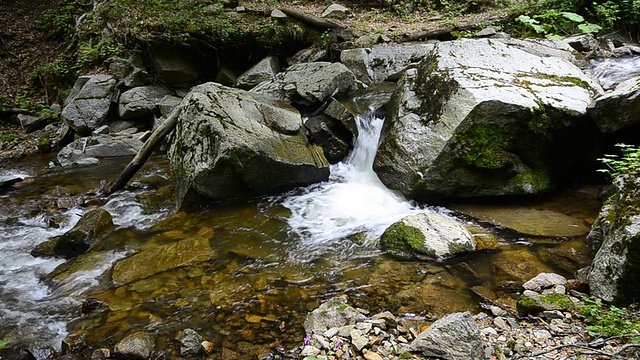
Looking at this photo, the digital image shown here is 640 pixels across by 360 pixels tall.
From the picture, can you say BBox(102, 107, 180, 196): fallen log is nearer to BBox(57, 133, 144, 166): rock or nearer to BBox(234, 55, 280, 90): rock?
BBox(57, 133, 144, 166): rock

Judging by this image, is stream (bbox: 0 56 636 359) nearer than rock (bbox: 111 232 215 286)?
Yes

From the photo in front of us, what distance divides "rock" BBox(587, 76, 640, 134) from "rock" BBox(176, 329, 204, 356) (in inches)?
227

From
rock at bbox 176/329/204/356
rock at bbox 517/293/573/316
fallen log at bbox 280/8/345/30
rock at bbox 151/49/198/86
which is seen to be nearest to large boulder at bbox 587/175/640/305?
rock at bbox 517/293/573/316

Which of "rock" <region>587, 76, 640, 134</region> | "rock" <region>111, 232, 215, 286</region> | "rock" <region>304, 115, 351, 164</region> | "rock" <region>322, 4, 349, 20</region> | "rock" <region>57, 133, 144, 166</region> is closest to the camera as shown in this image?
"rock" <region>111, 232, 215, 286</region>

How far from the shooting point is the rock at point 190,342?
10.8 feet

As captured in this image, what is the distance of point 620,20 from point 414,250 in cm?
895

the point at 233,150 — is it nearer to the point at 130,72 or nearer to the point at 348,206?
the point at 348,206

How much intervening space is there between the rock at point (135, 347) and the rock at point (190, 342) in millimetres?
255

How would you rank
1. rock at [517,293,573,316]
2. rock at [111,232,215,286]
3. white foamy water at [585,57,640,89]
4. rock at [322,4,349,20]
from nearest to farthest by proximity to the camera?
1. rock at [517,293,573,316]
2. rock at [111,232,215,286]
3. white foamy water at [585,57,640,89]
4. rock at [322,4,349,20]

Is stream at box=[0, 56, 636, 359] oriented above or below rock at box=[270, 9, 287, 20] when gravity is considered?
below

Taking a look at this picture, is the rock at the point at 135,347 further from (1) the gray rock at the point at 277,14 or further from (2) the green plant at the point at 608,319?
(1) the gray rock at the point at 277,14

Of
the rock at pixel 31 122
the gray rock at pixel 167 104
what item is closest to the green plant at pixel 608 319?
the gray rock at pixel 167 104

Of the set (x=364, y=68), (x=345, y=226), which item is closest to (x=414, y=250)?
(x=345, y=226)

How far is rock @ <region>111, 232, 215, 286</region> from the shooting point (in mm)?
4680
